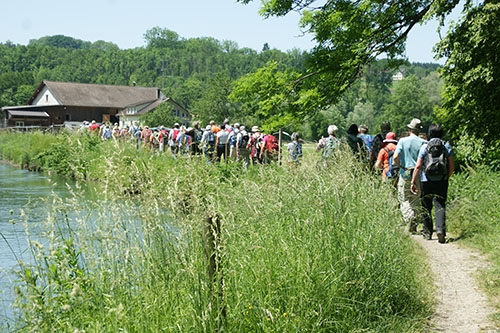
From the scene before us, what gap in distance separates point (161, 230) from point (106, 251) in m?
0.53

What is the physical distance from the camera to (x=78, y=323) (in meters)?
4.90

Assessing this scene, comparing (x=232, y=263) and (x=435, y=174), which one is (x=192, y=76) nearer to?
(x=435, y=174)

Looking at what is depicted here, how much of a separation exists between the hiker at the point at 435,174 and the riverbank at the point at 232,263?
3.16 meters

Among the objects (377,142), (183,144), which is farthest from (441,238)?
(183,144)

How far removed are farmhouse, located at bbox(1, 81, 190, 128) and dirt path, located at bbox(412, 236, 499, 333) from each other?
278ft

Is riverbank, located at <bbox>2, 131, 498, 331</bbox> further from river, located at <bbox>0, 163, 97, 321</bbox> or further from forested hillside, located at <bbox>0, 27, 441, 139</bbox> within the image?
forested hillside, located at <bbox>0, 27, 441, 139</bbox>

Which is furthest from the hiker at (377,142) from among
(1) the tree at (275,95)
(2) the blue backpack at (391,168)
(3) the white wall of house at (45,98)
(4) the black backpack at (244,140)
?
(3) the white wall of house at (45,98)

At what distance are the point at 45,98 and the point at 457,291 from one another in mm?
98840

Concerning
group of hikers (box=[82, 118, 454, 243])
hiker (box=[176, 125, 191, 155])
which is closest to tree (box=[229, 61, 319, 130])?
hiker (box=[176, 125, 191, 155])

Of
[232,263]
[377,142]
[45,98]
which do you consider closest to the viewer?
[232,263]

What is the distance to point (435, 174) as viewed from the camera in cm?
1026

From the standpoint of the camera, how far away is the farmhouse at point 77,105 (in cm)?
9506

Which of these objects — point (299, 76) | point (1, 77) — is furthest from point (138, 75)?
point (299, 76)

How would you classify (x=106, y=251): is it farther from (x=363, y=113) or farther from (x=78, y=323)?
(x=363, y=113)
